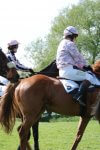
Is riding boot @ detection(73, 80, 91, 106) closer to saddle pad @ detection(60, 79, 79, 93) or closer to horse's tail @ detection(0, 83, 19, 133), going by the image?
saddle pad @ detection(60, 79, 79, 93)

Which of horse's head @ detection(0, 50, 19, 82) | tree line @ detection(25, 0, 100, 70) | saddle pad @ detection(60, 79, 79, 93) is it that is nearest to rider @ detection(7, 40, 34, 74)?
horse's head @ detection(0, 50, 19, 82)

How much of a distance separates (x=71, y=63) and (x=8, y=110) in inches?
78.7

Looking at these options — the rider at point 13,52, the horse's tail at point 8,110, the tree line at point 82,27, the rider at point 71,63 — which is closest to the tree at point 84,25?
the tree line at point 82,27

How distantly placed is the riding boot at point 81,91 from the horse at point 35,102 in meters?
0.14

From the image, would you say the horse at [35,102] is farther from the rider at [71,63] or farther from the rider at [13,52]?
the rider at [13,52]

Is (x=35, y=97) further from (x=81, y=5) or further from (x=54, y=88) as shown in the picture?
(x=81, y=5)

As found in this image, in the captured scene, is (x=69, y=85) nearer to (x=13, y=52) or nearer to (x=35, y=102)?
(x=35, y=102)

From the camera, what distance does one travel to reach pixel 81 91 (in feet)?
36.3

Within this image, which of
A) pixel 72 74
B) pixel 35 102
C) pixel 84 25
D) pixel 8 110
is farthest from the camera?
pixel 84 25

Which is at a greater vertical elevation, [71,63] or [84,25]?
[71,63]

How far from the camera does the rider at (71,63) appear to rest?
11.1 meters

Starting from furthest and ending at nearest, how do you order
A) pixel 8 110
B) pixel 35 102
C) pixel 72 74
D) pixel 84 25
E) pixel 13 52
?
pixel 84 25
pixel 13 52
pixel 72 74
pixel 8 110
pixel 35 102

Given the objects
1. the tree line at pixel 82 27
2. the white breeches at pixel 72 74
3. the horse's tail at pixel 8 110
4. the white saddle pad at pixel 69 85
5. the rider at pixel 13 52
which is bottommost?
the tree line at pixel 82 27

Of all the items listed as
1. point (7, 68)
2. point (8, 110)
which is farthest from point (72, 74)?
point (8, 110)
